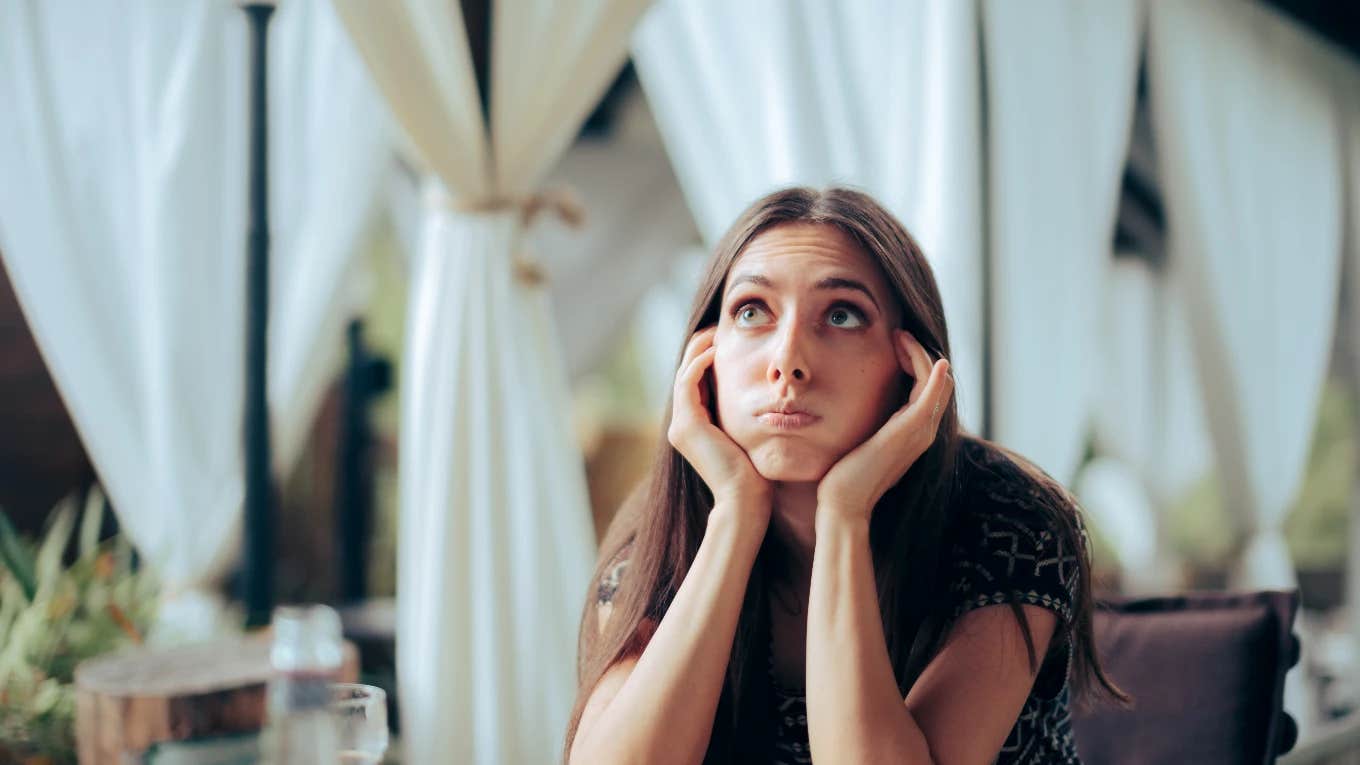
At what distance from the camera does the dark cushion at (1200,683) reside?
1.71 metres

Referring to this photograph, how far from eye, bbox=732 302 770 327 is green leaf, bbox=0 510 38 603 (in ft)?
5.78

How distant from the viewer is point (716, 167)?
271cm

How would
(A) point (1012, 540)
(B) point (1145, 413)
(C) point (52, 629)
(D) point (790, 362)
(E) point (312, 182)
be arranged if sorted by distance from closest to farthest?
(D) point (790, 362) < (A) point (1012, 540) < (C) point (52, 629) < (E) point (312, 182) < (B) point (1145, 413)

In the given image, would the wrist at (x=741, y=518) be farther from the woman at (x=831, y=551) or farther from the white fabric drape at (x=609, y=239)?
the white fabric drape at (x=609, y=239)

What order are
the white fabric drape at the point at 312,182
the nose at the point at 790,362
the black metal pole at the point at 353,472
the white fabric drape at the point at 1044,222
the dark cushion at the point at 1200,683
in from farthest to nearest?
the black metal pole at the point at 353,472 < the white fabric drape at the point at 312,182 < the white fabric drape at the point at 1044,222 < the dark cushion at the point at 1200,683 < the nose at the point at 790,362

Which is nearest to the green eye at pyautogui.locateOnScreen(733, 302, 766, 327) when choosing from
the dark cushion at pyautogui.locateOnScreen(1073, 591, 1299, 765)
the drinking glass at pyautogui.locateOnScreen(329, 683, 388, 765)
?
the drinking glass at pyautogui.locateOnScreen(329, 683, 388, 765)

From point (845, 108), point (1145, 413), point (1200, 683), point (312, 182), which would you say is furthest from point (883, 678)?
point (1145, 413)

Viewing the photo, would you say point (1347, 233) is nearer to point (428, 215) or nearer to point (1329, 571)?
point (1329, 571)

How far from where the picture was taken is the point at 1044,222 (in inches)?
111

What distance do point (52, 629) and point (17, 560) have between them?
8.0 inches

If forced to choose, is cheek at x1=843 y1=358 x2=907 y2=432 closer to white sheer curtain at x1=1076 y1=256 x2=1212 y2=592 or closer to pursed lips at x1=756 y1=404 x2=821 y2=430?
pursed lips at x1=756 y1=404 x2=821 y2=430

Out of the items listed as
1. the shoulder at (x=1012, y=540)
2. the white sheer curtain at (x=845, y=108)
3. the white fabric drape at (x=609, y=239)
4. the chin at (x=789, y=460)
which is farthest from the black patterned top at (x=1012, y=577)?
the white fabric drape at (x=609, y=239)

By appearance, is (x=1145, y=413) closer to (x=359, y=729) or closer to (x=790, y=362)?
(x=790, y=362)

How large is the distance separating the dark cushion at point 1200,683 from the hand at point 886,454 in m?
0.60
